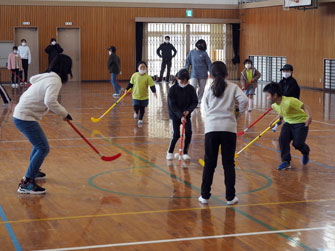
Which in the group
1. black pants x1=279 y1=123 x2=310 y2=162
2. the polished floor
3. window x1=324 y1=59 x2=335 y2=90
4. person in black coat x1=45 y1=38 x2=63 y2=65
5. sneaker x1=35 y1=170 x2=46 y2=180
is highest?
person in black coat x1=45 y1=38 x2=63 y2=65

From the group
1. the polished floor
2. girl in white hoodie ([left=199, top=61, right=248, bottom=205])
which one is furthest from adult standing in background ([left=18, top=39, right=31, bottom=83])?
girl in white hoodie ([left=199, top=61, right=248, bottom=205])

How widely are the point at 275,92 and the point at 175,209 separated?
7.59 feet

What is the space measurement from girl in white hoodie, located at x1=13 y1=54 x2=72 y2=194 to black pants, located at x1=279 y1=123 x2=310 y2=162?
308cm

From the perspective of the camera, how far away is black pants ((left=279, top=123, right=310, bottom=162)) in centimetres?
772

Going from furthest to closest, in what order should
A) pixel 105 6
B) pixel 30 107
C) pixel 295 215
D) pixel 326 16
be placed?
1. pixel 105 6
2. pixel 326 16
3. pixel 30 107
4. pixel 295 215

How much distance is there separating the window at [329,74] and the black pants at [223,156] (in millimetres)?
16066

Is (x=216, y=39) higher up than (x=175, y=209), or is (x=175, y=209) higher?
(x=216, y=39)

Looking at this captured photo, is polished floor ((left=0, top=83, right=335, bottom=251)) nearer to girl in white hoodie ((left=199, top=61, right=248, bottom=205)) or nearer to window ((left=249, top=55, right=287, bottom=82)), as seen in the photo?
girl in white hoodie ((left=199, top=61, right=248, bottom=205))

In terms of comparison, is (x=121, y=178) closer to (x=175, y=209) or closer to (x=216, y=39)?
(x=175, y=209)

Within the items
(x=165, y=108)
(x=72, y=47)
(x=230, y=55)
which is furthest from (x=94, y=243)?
(x=230, y=55)

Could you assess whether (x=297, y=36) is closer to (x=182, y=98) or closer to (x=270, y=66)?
(x=270, y=66)

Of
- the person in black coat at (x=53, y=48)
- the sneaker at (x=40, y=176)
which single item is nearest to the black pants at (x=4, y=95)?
the person in black coat at (x=53, y=48)

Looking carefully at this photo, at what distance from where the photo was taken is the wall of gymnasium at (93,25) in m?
24.5

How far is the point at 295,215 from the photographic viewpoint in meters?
5.67
